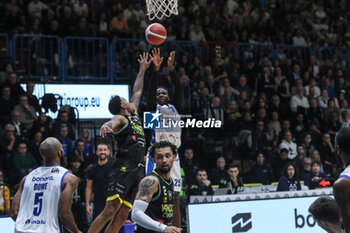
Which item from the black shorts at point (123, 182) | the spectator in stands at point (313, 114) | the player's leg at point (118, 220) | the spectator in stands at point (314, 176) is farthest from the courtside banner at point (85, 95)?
the player's leg at point (118, 220)

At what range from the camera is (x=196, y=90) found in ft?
49.0

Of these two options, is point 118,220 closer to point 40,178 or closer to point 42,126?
point 40,178

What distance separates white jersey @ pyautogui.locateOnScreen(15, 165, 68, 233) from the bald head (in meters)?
0.08

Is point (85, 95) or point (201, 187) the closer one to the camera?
point (201, 187)

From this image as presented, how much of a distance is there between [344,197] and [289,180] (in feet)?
26.2

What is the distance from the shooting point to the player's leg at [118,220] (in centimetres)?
762

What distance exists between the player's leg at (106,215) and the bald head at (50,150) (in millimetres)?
1838

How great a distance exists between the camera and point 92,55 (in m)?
15.4

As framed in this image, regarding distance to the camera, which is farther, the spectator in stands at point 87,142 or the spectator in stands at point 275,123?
the spectator in stands at point 275,123

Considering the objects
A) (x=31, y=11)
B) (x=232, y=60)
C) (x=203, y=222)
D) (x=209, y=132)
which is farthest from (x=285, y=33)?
(x=203, y=222)

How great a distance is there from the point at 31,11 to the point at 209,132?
5.36 m

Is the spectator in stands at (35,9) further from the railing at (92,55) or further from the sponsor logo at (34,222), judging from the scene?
the sponsor logo at (34,222)

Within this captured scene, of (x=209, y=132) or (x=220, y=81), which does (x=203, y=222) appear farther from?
(x=220, y=81)

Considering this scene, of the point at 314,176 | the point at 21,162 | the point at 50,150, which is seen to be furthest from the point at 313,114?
the point at 50,150
